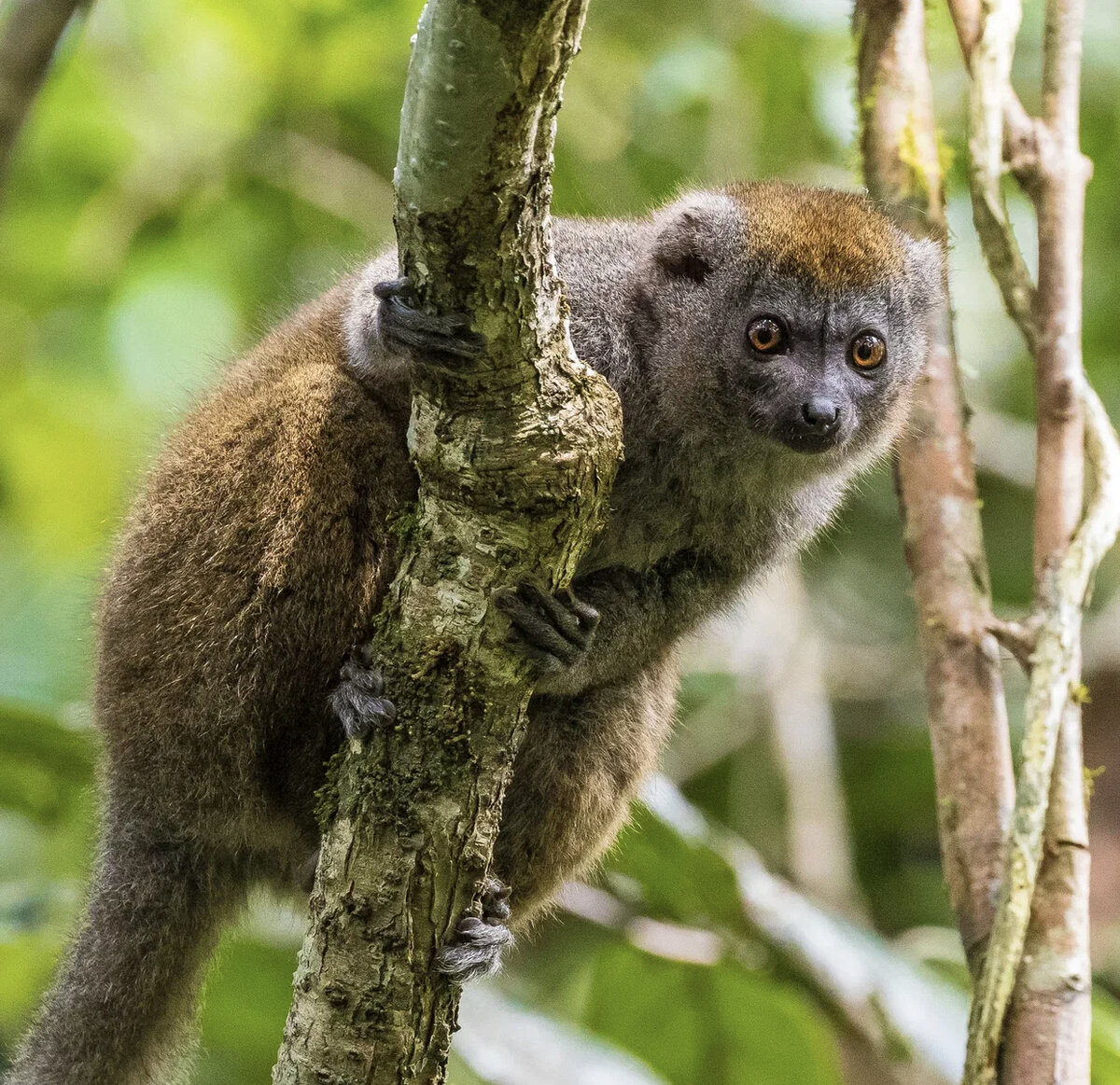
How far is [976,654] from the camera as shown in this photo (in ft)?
13.5

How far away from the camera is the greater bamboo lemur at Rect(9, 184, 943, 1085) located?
3.58m

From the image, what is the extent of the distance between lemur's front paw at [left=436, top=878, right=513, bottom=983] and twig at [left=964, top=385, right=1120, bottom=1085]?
3.95 feet

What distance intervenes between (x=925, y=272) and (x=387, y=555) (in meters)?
1.97

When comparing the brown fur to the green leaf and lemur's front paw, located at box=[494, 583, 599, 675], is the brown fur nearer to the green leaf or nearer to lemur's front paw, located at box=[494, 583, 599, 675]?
lemur's front paw, located at box=[494, 583, 599, 675]

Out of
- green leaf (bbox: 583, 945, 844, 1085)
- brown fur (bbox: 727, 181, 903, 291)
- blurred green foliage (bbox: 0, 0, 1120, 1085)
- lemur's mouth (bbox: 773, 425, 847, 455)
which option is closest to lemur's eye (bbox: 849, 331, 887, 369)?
brown fur (bbox: 727, 181, 903, 291)

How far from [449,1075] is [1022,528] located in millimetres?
5100

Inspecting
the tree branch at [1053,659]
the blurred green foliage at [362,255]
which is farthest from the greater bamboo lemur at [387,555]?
the blurred green foliage at [362,255]

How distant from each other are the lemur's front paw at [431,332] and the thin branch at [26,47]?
1.21 metres

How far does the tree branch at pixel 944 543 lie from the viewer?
3.96 meters

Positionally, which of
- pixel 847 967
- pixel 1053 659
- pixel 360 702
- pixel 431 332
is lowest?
pixel 847 967

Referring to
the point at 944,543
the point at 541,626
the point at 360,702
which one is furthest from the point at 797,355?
the point at 360,702

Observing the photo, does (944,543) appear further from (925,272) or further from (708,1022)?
(708,1022)

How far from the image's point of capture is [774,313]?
4.12 metres

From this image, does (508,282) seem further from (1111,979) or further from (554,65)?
(1111,979)
